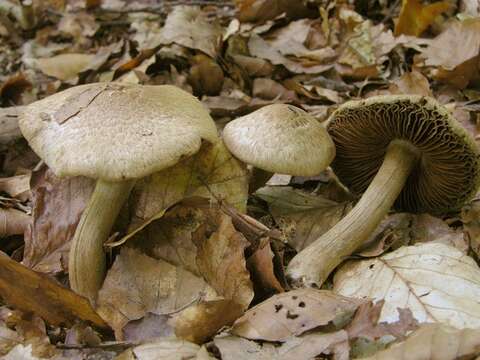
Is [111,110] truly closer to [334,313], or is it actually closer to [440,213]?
[334,313]

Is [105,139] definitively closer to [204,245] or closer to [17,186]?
[204,245]

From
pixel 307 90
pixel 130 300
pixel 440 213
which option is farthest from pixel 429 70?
pixel 130 300

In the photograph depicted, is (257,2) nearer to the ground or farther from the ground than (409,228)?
farther from the ground

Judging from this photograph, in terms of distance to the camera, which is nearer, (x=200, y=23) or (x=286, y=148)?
(x=286, y=148)

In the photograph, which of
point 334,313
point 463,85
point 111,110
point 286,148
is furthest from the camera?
point 463,85

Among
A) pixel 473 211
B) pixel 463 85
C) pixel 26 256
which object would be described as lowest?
pixel 26 256

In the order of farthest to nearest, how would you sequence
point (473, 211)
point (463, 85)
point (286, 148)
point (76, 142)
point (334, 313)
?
point (463, 85) < point (473, 211) < point (286, 148) < point (76, 142) < point (334, 313)

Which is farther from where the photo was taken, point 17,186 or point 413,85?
point 413,85

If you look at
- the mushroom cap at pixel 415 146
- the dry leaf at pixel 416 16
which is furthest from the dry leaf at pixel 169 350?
the dry leaf at pixel 416 16

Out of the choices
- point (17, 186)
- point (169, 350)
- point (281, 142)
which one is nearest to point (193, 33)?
point (17, 186)
